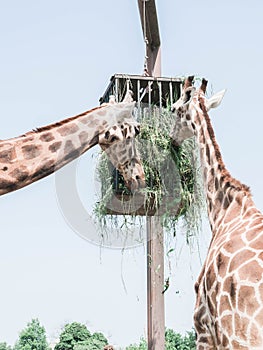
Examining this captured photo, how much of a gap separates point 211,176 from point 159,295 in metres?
1.05

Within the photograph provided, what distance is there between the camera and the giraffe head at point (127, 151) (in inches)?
201

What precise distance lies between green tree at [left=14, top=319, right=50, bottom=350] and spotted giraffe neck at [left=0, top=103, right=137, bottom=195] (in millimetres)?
11590

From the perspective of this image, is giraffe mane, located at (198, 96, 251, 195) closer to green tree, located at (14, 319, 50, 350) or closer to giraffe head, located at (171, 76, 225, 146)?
giraffe head, located at (171, 76, 225, 146)

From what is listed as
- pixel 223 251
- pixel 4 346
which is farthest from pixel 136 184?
pixel 4 346

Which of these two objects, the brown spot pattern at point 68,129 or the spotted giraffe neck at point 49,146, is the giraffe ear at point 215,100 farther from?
the brown spot pattern at point 68,129

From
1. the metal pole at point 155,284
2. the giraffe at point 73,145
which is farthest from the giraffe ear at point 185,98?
the metal pole at point 155,284

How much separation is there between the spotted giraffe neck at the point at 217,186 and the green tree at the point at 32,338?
11383 millimetres

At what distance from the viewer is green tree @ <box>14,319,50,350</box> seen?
15688 mm

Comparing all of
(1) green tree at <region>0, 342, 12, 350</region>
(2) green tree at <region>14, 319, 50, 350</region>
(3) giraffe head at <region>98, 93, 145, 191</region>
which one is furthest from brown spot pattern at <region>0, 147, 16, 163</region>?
(1) green tree at <region>0, 342, 12, 350</region>

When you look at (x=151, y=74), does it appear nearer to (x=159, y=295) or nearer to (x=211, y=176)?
(x=211, y=176)

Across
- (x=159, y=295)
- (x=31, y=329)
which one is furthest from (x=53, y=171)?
(x=31, y=329)

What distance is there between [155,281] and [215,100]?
4.77 ft

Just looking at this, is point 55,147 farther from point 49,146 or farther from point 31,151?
point 31,151

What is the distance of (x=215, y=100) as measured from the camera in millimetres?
5387
